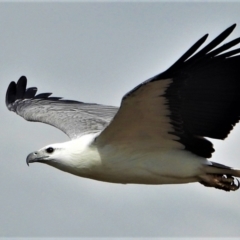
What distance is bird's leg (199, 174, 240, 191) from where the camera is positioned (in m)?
13.8

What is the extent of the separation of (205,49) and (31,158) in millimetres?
3410

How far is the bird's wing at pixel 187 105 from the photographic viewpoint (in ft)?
41.2

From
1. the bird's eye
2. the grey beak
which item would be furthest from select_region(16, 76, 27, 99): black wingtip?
the bird's eye

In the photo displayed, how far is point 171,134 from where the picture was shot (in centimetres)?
1355

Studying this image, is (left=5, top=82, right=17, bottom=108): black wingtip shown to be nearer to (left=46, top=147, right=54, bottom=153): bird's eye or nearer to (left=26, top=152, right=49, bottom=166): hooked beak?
(left=26, top=152, right=49, bottom=166): hooked beak

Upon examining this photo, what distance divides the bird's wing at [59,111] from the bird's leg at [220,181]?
230 centimetres

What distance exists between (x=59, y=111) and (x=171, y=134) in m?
4.22

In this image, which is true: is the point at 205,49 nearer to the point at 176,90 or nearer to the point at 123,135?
the point at 176,90

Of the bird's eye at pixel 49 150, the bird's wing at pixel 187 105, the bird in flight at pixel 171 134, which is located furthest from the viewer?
the bird's eye at pixel 49 150

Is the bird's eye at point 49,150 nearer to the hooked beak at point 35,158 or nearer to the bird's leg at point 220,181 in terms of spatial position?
the hooked beak at point 35,158

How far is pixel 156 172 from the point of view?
44.9 ft

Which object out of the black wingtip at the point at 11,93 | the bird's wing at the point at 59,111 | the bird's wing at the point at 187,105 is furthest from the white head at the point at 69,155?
the black wingtip at the point at 11,93

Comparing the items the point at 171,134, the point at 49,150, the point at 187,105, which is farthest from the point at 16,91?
the point at 187,105

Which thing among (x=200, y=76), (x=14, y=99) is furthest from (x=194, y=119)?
(x=14, y=99)
